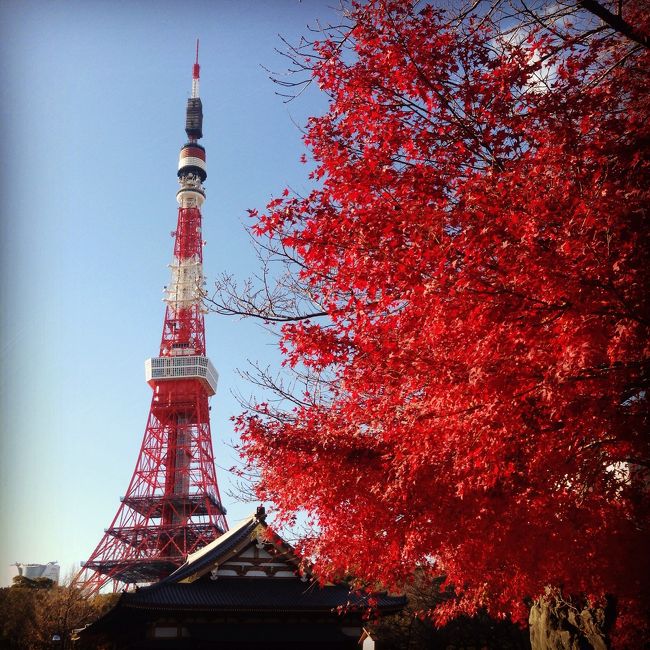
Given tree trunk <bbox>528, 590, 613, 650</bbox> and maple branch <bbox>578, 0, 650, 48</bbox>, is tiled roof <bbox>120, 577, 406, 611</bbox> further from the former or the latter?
maple branch <bbox>578, 0, 650, 48</bbox>

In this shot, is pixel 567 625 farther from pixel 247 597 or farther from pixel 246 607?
pixel 247 597

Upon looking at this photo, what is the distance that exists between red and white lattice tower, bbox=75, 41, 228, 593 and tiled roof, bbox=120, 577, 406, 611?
26.8 meters

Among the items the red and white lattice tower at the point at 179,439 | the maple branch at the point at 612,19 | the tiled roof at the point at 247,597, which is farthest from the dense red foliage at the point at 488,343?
the red and white lattice tower at the point at 179,439

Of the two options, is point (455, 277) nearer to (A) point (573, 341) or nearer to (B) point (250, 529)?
(A) point (573, 341)

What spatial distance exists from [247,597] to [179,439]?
38773 millimetres

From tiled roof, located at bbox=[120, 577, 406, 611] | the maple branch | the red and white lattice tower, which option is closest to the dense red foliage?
the maple branch

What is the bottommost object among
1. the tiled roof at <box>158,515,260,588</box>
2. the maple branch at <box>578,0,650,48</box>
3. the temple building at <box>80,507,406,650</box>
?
the temple building at <box>80,507,406,650</box>

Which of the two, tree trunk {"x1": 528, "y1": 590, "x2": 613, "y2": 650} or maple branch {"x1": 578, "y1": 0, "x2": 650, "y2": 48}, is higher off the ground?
maple branch {"x1": 578, "y1": 0, "x2": 650, "y2": 48}

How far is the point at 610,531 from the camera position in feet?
25.9

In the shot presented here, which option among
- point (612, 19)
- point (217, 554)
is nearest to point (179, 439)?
point (217, 554)

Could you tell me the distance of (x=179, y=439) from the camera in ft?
174

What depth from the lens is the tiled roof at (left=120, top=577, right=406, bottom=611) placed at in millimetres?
15133

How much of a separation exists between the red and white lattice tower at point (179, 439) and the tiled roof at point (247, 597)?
88.0 ft

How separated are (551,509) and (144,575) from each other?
4504cm
